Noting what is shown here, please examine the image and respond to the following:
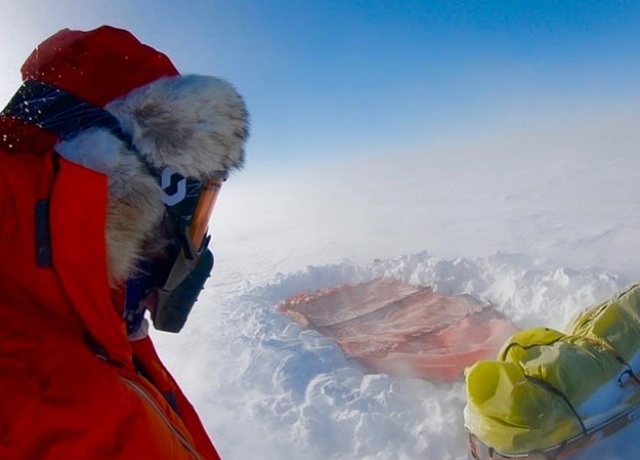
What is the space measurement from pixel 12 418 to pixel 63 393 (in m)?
0.08

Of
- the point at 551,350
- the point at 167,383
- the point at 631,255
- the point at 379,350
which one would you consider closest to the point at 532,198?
the point at 631,255

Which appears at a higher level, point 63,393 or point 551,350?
point 63,393

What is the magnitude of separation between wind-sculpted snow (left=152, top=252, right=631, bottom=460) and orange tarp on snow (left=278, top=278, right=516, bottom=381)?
184mm

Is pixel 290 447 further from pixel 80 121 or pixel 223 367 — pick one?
pixel 80 121

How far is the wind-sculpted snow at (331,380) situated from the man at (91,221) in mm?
2204

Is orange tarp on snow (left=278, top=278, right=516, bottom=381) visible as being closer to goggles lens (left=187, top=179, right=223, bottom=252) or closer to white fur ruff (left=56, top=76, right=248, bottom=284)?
goggles lens (left=187, top=179, right=223, bottom=252)

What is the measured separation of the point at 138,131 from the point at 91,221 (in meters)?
0.25

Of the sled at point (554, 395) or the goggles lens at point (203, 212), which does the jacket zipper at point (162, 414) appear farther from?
the sled at point (554, 395)

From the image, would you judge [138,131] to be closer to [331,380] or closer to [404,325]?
[331,380]

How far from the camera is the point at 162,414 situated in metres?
0.91

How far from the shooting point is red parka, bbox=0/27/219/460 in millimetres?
756

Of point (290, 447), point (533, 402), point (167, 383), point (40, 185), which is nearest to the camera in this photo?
point (40, 185)

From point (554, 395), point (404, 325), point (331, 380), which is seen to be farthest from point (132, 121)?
point (404, 325)

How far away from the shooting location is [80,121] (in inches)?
38.0
